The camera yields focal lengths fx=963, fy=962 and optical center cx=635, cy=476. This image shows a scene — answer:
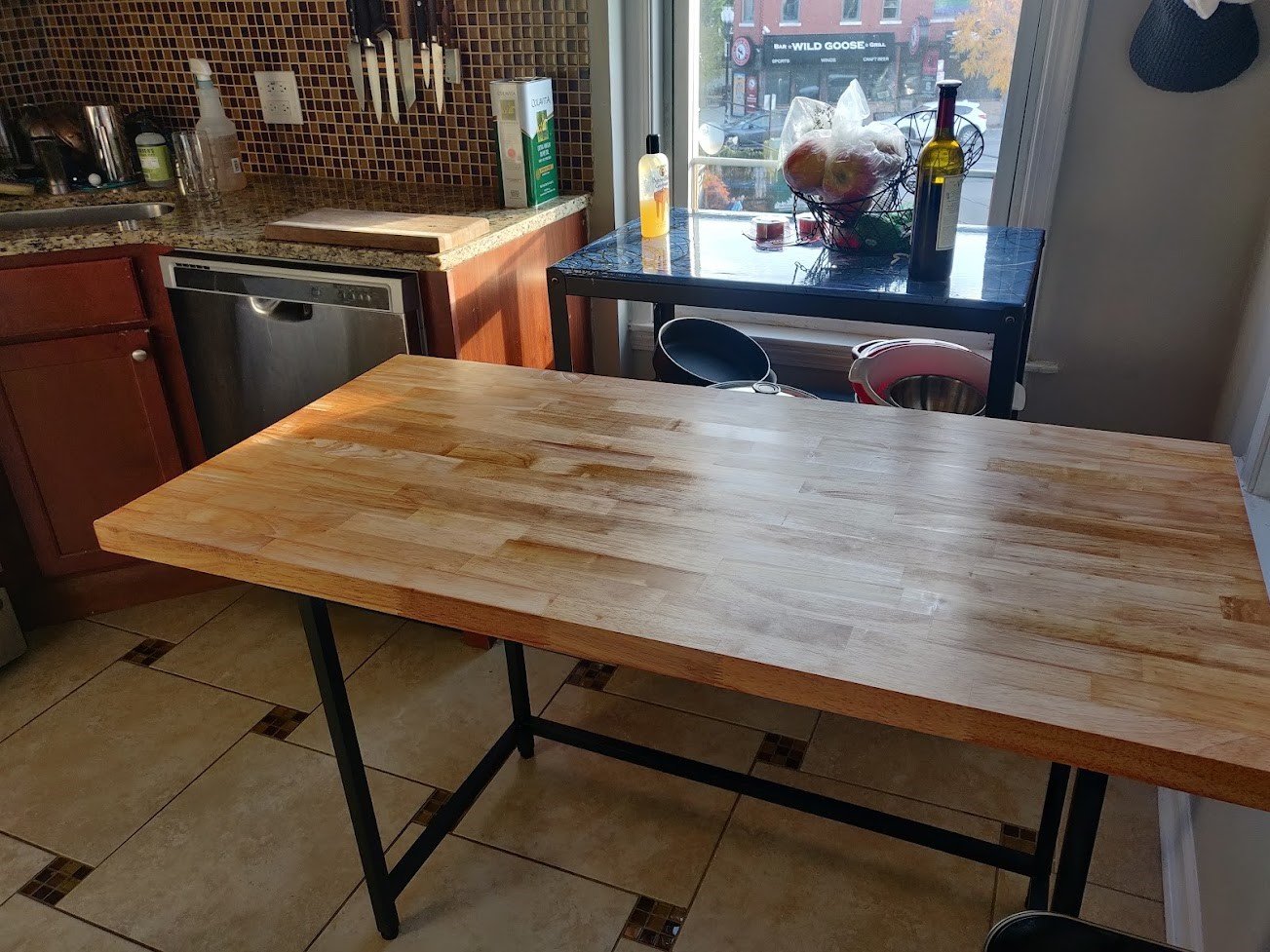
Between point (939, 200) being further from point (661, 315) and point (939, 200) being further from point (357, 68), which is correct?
point (357, 68)

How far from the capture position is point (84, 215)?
8.12 feet

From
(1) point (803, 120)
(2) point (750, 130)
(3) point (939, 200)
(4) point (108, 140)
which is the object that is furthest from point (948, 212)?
(4) point (108, 140)

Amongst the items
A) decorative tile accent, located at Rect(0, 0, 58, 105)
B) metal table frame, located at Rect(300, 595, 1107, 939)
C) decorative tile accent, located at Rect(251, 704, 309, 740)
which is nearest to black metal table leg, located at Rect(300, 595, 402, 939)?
metal table frame, located at Rect(300, 595, 1107, 939)

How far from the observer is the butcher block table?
840 mm

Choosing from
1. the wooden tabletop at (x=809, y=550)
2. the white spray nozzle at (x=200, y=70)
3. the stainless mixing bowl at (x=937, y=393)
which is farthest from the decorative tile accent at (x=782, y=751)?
the white spray nozzle at (x=200, y=70)

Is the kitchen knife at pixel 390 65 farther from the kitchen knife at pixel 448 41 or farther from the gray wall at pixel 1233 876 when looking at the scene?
the gray wall at pixel 1233 876

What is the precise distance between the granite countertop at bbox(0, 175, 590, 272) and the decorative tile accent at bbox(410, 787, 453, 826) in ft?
3.47

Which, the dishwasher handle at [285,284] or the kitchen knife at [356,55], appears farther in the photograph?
the kitchen knife at [356,55]

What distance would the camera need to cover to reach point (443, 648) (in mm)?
2289

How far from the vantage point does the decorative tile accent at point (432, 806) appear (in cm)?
182

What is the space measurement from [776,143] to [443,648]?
150cm

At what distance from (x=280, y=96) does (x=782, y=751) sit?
217 centimetres

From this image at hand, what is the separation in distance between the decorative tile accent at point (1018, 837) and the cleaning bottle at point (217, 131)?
2.44 metres

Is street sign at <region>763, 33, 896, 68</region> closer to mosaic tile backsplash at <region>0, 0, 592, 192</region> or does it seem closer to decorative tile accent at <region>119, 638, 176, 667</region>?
mosaic tile backsplash at <region>0, 0, 592, 192</region>
